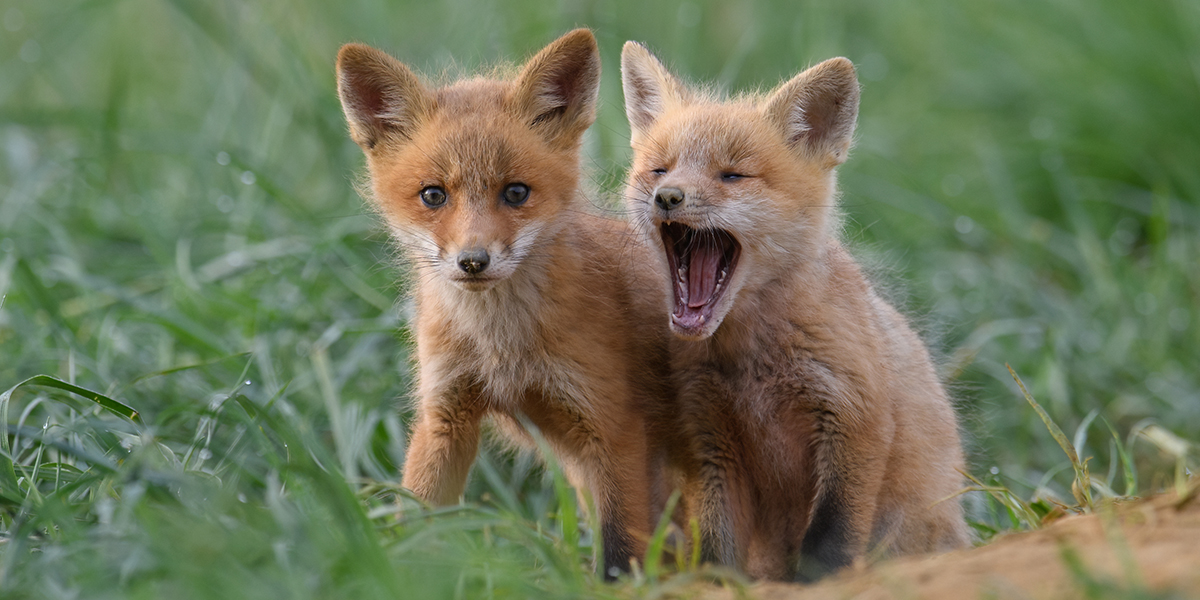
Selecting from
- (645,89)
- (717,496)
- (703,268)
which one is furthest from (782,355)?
(645,89)

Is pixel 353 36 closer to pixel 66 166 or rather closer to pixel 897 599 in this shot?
pixel 66 166

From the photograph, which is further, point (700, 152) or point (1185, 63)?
point (1185, 63)

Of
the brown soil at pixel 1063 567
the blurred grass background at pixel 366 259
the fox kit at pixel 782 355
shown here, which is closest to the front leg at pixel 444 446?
the blurred grass background at pixel 366 259

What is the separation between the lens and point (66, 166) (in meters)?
6.10

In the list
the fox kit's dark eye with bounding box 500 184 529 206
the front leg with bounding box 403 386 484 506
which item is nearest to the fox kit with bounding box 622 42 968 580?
the fox kit's dark eye with bounding box 500 184 529 206

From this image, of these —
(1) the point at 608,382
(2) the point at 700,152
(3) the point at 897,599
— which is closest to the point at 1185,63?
(2) the point at 700,152

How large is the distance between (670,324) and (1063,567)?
139 cm

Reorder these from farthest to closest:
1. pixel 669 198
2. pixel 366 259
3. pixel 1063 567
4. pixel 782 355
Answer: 1. pixel 366 259
2. pixel 782 355
3. pixel 669 198
4. pixel 1063 567

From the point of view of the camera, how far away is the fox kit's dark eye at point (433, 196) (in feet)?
10.6

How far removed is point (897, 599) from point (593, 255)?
1687mm

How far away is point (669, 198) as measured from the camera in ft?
10.4

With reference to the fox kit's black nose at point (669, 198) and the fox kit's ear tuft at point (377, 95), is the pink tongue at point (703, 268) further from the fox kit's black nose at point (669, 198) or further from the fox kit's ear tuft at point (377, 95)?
the fox kit's ear tuft at point (377, 95)

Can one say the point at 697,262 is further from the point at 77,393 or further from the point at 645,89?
the point at 77,393

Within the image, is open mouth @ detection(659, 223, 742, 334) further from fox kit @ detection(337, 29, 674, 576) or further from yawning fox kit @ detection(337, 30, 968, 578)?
fox kit @ detection(337, 29, 674, 576)
